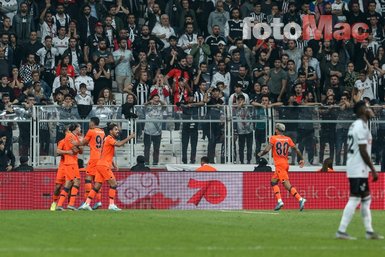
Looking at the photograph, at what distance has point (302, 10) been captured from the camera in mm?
39531

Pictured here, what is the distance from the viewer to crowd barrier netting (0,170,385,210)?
32.1m

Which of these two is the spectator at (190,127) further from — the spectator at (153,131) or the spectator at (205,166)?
the spectator at (153,131)

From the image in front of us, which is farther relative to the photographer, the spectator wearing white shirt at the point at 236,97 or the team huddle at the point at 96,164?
the spectator wearing white shirt at the point at 236,97

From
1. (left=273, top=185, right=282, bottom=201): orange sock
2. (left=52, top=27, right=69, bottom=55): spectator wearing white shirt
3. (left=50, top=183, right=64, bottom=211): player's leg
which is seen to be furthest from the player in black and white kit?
(left=52, top=27, right=69, bottom=55): spectator wearing white shirt

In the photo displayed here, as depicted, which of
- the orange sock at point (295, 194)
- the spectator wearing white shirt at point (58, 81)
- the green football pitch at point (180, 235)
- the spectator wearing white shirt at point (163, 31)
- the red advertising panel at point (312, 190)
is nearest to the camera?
the green football pitch at point (180, 235)

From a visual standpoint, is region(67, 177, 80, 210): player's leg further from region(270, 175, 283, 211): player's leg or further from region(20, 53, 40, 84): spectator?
region(20, 53, 40, 84): spectator

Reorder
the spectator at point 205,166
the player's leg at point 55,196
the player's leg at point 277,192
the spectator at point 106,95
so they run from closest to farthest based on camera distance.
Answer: the player's leg at point 277,192, the player's leg at point 55,196, the spectator at point 205,166, the spectator at point 106,95

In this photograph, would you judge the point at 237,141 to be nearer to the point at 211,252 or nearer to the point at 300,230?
the point at 300,230

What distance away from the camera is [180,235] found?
65.1ft

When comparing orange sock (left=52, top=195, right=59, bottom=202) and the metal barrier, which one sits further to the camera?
the metal barrier

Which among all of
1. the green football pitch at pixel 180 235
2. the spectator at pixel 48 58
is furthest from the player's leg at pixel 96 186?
the spectator at pixel 48 58

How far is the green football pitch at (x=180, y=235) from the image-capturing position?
17.0 meters

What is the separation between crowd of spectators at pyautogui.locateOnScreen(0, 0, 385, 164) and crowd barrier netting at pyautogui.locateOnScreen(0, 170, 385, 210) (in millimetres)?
1178

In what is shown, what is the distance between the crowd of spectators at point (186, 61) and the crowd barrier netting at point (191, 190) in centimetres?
118
